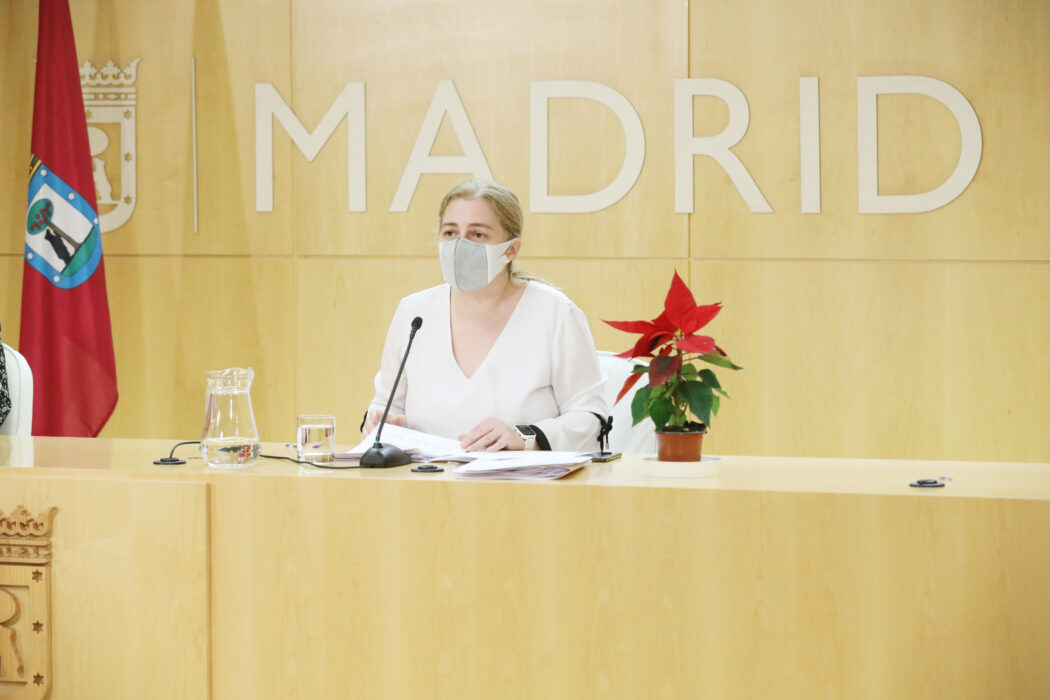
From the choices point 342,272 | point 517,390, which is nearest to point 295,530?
point 517,390

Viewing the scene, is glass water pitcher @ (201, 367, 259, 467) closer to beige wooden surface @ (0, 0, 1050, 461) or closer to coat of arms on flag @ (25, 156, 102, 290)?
beige wooden surface @ (0, 0, 1050, 461)

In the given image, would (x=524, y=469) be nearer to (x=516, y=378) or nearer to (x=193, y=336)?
(x=516, y=378)

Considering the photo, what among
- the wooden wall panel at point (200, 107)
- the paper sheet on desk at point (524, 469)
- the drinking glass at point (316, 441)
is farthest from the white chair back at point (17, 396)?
the paper sheet on desk at point (524, 469)

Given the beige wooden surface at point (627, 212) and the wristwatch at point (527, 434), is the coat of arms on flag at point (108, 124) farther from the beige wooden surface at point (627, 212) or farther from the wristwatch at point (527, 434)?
the wristwatch at point (527, 434)

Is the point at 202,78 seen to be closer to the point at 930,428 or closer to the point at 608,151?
the point at 608,151

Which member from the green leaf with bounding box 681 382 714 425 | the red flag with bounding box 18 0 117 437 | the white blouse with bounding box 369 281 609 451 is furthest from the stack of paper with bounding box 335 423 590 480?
the red flag with bounding box 18 0 117 437

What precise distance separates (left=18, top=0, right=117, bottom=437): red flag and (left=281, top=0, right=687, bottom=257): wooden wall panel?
88cm

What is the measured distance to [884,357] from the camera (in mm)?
4121

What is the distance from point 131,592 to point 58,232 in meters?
2.79

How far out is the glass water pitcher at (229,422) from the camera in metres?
1.99

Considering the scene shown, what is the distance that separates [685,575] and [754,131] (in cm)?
283

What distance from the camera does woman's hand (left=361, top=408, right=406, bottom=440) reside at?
2576 mm

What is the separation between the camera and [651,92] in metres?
4.14

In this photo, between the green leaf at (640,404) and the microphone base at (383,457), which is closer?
the green leaf at (640,404)
